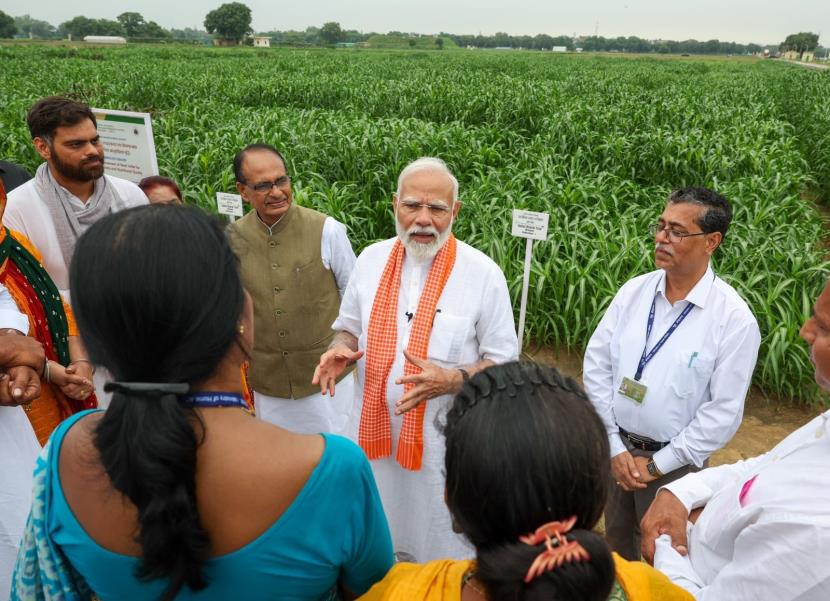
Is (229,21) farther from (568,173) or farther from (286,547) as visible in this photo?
(286,547)

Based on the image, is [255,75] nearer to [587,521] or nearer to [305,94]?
[305,94]

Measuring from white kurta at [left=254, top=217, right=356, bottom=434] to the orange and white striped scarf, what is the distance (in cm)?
70

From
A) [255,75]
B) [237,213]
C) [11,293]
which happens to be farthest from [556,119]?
[255,75]

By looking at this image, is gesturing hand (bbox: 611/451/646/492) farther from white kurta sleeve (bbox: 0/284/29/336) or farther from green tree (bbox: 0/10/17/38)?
green tree (bbox: 0/10/17/38)

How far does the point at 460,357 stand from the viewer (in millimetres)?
2268

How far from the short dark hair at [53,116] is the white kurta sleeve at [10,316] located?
1391 millimetres

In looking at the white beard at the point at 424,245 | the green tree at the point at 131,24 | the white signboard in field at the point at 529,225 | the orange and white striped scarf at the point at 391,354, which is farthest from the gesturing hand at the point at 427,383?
the green tree at the point at 131,24

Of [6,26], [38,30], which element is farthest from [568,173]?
[38,30]

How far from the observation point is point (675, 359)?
2.17 m

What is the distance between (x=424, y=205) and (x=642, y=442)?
56.2 inches

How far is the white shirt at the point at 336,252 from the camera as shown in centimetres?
292

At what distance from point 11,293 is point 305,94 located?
1559 centimetres

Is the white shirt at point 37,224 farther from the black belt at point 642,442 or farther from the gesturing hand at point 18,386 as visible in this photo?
the black belt at point 642,442

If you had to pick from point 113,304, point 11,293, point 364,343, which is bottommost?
point 364,343
